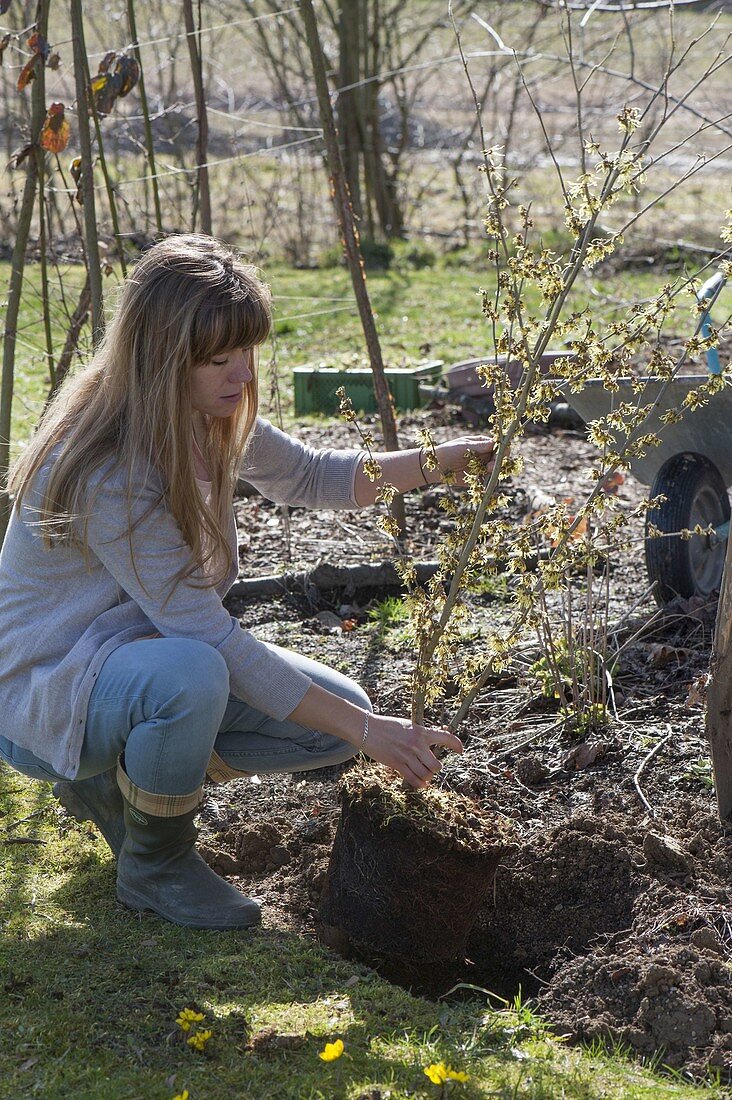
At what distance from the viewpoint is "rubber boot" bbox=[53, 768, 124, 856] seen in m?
2.66

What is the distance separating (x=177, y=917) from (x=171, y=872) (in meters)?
0.10

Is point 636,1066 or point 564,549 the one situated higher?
point 564,549

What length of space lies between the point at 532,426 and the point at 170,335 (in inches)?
170

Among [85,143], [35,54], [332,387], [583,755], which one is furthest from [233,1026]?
[332,387]

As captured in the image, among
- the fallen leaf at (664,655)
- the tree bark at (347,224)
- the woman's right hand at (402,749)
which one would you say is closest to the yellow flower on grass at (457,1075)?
the woman's right hand at (402,749)

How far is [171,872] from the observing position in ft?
8.34

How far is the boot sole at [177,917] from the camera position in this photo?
2492mm

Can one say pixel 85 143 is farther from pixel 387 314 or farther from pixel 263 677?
pixel 387 314

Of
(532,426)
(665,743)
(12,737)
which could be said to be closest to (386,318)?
(532,426)

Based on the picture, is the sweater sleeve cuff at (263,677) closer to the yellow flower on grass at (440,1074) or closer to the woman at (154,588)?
the woman at (154,588)

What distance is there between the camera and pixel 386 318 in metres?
9.05

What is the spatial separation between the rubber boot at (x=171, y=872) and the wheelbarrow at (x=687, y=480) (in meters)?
1.93

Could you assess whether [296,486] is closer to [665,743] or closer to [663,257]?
[665,743]

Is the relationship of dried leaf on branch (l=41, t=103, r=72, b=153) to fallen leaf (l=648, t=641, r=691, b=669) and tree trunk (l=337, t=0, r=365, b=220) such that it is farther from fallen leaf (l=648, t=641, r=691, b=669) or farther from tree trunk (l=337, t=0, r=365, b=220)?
tree trunk (l=337, t=0, r=365, b=220)
